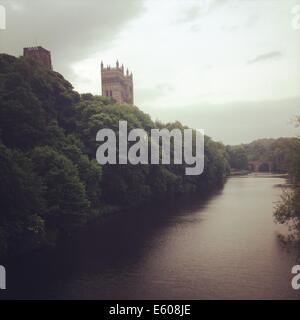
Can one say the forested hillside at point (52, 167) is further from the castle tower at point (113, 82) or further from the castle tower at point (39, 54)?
the castle tower at point (113, 82)

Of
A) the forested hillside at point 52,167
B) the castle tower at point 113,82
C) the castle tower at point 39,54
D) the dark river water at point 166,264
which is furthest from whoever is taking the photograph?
the castle tower at point 113,82

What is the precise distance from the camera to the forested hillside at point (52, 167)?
3984 cm

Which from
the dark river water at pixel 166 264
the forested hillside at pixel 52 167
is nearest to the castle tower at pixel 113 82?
the forested hillside at pixel 52 167

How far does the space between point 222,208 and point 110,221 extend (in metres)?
23.3

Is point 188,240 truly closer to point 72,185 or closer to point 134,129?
point 72,185

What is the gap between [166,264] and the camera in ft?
127

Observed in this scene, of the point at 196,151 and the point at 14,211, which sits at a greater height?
the point at 196,151

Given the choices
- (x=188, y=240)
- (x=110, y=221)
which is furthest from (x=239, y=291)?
(x=110, y=221)

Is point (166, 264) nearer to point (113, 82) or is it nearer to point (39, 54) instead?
point (39, 54)

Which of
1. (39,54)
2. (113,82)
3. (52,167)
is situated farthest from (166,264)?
(113,82)

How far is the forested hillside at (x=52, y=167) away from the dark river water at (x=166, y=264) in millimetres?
3595
